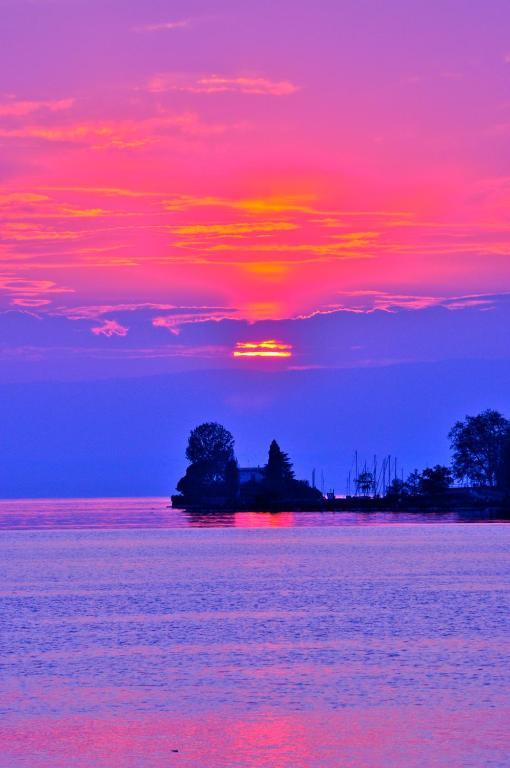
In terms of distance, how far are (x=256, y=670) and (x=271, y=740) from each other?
449 inches

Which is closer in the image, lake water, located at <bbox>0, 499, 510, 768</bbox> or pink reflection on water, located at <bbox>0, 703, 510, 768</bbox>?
pink reflection on water, located at <bbox>0, 703, 510, 768</bbox>

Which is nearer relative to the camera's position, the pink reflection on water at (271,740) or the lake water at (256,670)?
the pink reflection on water at (271,740)

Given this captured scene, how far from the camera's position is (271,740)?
31.9 metres

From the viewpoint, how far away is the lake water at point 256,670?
102 feet

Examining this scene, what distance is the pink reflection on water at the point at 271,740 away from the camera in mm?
29688

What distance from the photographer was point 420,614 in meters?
62.0

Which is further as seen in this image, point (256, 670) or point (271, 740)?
point (256, 670)

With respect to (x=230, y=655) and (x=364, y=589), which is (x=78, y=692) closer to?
(x=230, y=655)

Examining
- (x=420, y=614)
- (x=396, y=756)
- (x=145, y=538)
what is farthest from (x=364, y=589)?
(x=145, y=538)

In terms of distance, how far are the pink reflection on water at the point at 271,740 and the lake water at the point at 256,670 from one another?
7 centimetres

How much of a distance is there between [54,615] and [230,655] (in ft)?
63.1

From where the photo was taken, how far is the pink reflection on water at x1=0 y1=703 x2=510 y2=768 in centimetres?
2969

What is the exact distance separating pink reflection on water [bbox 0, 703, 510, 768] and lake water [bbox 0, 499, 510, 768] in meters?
0.07

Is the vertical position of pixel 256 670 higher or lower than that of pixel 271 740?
higher
